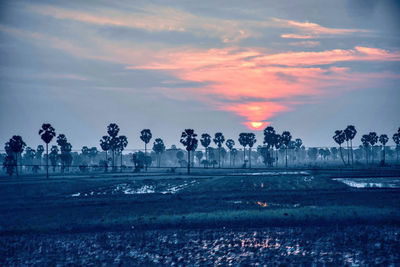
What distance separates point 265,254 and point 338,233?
7.05m

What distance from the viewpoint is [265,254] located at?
1997 cm

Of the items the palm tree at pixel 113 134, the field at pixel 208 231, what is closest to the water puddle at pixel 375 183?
the field at pixel 208 231

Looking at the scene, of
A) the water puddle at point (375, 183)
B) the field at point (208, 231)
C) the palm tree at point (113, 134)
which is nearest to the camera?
the field at point (208, 231)

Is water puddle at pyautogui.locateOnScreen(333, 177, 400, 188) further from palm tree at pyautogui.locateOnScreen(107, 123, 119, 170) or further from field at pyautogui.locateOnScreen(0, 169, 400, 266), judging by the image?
palm tree at pyautogui.locateOnScreen(107, 123, 119, 170)

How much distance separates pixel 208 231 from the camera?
2612cm

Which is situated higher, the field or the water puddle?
the water puddle

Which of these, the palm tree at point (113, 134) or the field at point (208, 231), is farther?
the palm tree at point (113, 134)

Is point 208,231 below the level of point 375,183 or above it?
below

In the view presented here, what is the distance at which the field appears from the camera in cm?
2002

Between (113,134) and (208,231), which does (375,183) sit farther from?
(113,134)

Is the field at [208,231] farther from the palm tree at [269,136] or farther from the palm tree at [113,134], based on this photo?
the palm tree at [269,136]

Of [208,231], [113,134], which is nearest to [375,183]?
[208,231]

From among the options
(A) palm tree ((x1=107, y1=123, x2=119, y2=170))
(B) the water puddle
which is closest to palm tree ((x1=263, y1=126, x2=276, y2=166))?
(A) palm tree ((x1=107, y1=123, x2=119, y2=170))

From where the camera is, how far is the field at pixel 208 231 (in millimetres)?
20016
